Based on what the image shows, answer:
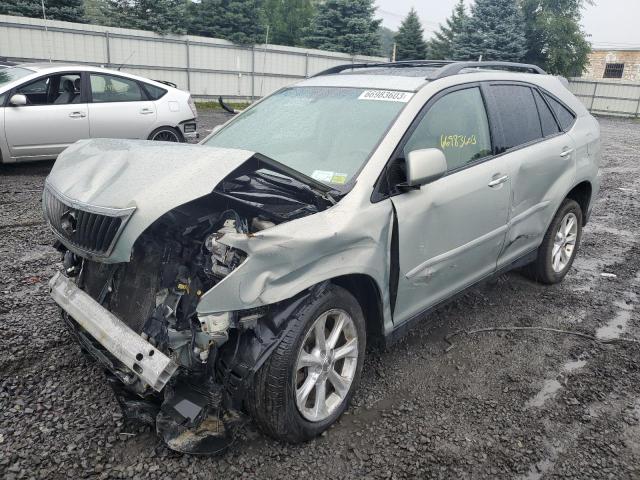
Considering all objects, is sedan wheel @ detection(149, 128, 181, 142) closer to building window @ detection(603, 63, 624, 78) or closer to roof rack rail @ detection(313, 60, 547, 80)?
roof rack rail @ detection(313, 60, 547, 80)

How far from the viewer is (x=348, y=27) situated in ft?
95.1

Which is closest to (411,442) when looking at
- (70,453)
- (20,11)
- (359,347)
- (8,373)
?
(359,347)

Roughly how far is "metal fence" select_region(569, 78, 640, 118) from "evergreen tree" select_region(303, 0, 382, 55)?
1316 cm

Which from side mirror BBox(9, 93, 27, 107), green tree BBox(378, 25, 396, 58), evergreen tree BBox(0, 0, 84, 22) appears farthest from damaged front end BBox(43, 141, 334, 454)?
green tree BBox(378, 25, 396, 58)

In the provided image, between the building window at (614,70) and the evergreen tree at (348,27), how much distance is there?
952 inches

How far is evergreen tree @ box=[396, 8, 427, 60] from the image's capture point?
3681 cm

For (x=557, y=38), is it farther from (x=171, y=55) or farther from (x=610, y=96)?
(x=171, y=55)

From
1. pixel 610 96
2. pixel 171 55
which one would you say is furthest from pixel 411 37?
pixel 171 55

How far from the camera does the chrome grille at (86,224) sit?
7.80 feet

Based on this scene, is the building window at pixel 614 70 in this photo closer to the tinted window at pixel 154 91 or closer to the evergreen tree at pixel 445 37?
the evergreen tree at pixel 445 37

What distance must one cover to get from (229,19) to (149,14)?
167 inches

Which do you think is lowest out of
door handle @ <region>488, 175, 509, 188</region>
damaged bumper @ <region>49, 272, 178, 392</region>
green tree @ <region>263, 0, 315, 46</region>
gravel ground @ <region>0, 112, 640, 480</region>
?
gravel ground @ <region>0, 112, 640, 480</region>

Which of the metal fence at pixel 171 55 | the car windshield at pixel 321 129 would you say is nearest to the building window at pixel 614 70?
the metal fence at pixel 171 55

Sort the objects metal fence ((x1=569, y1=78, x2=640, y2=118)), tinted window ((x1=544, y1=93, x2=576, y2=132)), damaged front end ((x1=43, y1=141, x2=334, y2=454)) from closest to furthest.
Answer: damaged front end ((x1=43, y1=141, x2=334, y2=454)), tinted window ((x1=544, y1=93, x2=576, y2=132)), metal fence ((x1=569, y1=78, x2=640, y2=118))
